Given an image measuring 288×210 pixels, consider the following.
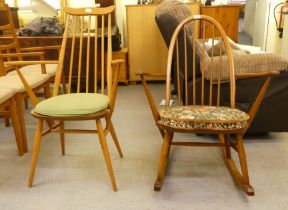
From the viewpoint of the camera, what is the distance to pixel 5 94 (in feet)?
6.51

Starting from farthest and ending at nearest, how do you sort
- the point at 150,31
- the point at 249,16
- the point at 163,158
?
the point at 249,16, the point at 150,31, the point at 163,158

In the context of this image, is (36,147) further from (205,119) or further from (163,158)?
(205,119)

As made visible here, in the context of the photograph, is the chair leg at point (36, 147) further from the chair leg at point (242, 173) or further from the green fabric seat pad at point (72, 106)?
the chair leg at point (242, 173)

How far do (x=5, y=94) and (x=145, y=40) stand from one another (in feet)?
7.75

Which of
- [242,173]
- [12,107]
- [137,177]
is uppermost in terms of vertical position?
[12,107]

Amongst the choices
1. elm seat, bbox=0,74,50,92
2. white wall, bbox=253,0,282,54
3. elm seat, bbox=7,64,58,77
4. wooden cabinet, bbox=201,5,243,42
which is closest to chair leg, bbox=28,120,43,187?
elm seat, bbox=0,74,50,92

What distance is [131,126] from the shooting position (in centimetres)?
271

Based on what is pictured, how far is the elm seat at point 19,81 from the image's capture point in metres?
2.13

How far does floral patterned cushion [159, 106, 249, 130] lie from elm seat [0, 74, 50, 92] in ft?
3.64

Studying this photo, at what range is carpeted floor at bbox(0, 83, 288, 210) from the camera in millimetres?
1641

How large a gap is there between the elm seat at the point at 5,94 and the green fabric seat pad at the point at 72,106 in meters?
0.38

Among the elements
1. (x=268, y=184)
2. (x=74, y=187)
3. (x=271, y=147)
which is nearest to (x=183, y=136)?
(x=271, y=147)

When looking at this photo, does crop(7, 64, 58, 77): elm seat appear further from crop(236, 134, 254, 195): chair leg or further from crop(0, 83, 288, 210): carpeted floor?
crop(236, 134, 254, 195): chair leg

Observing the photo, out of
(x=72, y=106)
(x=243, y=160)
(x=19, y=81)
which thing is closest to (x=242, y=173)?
(x=243, y=160)
